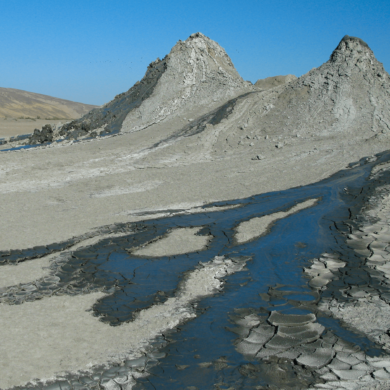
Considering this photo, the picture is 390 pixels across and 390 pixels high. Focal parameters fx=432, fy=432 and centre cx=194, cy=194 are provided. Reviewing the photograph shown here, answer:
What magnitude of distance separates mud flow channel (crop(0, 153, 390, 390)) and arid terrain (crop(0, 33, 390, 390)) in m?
0.02

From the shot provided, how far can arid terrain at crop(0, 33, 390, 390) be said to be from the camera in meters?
3.68

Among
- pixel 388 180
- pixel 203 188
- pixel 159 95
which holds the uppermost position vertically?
pixel 159 95

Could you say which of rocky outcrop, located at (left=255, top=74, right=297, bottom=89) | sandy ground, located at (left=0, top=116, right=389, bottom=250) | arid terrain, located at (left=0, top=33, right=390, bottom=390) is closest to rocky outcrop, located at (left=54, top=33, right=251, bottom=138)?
arid terrain, located at (left=0, top=33, right=390, bottom=390)

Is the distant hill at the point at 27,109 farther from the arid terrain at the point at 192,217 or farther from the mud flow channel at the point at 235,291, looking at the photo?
the mud flow channel at the point at 235,291

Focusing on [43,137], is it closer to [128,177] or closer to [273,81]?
[128,177]

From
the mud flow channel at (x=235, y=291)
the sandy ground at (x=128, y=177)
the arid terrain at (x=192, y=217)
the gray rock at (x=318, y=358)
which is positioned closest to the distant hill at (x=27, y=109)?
the arid terrain at (x=192, y=217)

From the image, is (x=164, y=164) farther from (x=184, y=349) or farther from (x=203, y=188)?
(x=184, y=349)

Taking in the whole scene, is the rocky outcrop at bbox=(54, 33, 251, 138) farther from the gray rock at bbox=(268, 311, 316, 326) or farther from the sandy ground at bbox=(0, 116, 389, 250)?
the gray rock at bbox=(268, 311, 316, 326)

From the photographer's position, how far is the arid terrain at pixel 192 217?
3.68m

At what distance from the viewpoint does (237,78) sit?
20.0 metres

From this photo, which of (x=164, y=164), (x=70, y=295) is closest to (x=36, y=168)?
(x=164, y=164)

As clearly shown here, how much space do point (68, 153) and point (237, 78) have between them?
31.3 ft

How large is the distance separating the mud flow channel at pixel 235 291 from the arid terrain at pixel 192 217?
2cm

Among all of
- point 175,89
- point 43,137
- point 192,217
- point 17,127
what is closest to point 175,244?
point 192,217
